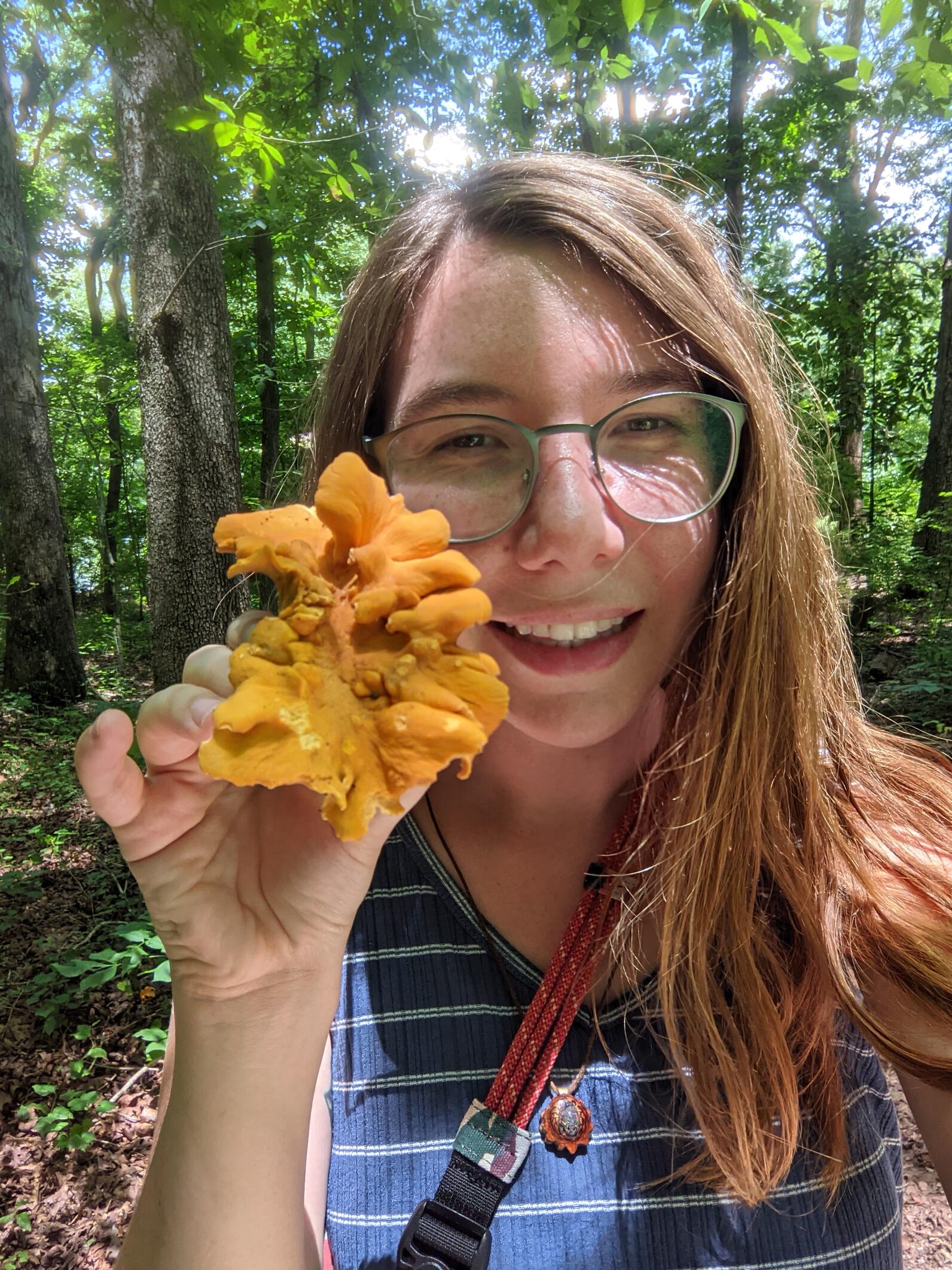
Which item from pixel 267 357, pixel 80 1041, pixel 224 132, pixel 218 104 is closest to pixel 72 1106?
pixel 80 1041

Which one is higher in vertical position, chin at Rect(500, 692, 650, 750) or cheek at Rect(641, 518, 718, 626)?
cheek at Rect(641, 518, 718, 626)

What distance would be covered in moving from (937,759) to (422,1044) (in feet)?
5.66

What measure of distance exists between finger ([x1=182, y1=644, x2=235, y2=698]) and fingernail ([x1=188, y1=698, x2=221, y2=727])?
1.0 inches

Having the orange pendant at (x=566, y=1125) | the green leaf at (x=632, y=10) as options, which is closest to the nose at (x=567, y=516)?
the orange pendant at (x=566, y=1125)

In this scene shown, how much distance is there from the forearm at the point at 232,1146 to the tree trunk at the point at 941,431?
8.99m

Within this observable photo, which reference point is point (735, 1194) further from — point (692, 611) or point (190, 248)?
point (190, 248)

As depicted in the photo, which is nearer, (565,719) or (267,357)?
(565,719)

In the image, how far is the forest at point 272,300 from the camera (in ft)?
10.3

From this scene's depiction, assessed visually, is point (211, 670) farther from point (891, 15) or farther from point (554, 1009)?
point (891, 15)

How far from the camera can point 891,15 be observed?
251 cm

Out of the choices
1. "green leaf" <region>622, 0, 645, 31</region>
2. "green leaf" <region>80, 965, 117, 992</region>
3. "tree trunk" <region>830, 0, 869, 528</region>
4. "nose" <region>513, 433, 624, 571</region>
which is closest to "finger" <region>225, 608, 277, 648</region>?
"nose" <region>513, 433, 624, 571</region>

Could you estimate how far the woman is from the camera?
4.25 ft

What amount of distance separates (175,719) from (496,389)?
0.88 m

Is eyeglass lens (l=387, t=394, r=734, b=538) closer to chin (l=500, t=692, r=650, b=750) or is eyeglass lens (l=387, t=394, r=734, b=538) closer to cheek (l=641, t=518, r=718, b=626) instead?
cheek (l=641, t=518, r=718, b=626)
